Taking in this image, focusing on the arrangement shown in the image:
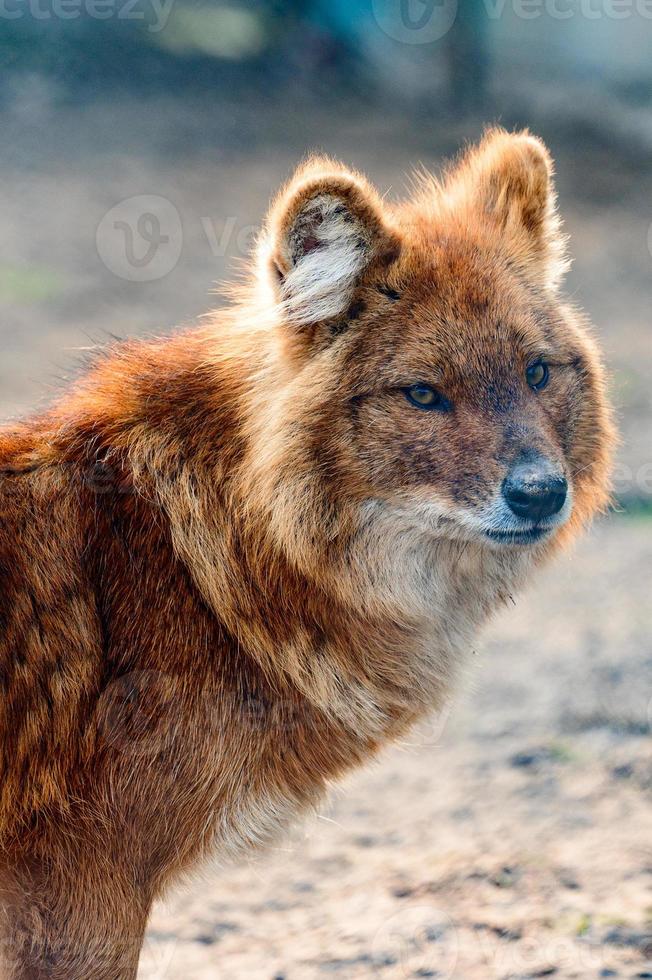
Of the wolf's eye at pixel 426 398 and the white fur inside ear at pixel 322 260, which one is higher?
the white fur inside ear at pixel 322 260

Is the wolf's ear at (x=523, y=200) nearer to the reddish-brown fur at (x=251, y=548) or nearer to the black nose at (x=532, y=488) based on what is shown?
the reddish-brown fur at (x=251, y=548)

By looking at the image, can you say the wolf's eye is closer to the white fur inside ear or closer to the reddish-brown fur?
the reddish-brown fur

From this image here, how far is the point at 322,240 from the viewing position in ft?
12.5

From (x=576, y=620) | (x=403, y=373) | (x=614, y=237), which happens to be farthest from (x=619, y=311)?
(x=403, y=373)

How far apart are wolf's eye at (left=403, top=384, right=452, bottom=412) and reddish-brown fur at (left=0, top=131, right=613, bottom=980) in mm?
46

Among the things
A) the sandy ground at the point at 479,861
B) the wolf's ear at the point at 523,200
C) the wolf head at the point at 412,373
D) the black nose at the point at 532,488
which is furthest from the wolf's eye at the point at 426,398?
the sandy ground at the point at 479,861

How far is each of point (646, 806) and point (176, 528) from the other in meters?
2.96

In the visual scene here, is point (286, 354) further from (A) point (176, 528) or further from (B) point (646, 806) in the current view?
(B) point (646, 806)

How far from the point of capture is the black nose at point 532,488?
3.69m

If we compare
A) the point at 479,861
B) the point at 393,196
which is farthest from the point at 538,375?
the point at 393,196

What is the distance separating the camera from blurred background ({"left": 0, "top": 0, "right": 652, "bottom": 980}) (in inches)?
191

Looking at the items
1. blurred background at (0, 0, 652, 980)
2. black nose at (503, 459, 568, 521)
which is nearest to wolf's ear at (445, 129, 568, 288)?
black nose at (503, 459, 568, 521)

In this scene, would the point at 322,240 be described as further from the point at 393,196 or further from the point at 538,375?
the point at 393,196

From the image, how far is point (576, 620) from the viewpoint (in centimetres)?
738
